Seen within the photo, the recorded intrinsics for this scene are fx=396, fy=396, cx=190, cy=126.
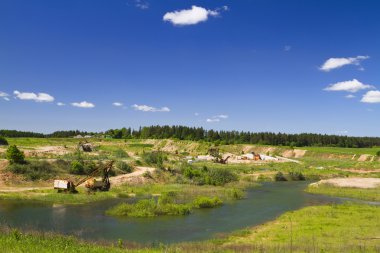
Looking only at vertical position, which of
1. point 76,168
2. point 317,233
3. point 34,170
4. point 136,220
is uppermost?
point 76,168

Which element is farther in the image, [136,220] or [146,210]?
[146,210]

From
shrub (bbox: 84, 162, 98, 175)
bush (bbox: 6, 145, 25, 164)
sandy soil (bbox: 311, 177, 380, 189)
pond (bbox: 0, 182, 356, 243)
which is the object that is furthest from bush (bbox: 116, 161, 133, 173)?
sandy soil (bbox: 311, 177, 380, 189)

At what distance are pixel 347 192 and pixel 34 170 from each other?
174 feet

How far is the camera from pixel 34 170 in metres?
65.3

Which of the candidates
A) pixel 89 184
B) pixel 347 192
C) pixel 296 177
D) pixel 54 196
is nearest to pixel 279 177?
pixel 296 177

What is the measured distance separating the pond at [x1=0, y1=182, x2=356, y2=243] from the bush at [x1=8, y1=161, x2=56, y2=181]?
14410 millimetres

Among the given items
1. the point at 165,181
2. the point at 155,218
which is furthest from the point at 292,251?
the point at 165,181

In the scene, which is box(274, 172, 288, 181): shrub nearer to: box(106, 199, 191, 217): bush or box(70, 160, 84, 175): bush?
box(70, 160, 84, 175): bush

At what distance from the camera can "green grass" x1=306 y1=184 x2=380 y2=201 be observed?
6371cm

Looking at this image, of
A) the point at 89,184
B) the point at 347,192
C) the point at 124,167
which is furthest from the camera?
the point at 124,167

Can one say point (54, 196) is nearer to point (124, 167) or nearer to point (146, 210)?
point (146, 210)

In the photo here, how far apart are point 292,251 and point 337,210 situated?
24.4 meters

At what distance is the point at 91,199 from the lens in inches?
2115

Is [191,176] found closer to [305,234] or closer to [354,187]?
[354,187]
